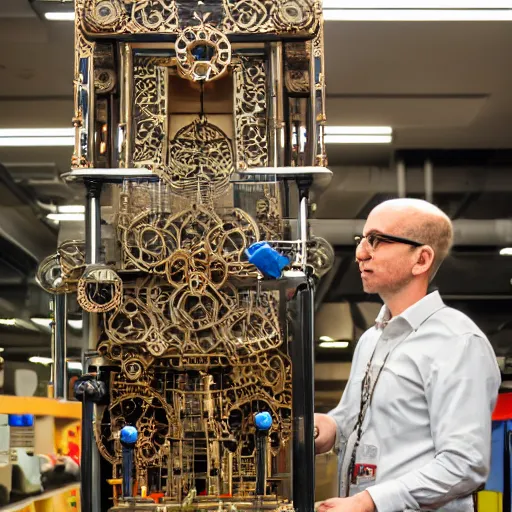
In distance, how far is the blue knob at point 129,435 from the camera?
3.80 m

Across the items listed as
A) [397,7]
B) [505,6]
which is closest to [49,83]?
[397,7]

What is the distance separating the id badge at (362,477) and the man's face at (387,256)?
59 centimetres

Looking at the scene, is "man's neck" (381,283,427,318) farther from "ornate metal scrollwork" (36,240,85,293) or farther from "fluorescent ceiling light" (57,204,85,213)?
"fluorescent ceiling light" (57,204,85,213)

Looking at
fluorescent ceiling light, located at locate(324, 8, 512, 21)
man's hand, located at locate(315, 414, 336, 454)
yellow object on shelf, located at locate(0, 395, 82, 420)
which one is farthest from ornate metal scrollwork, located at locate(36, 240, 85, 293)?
fluorescent ceiling light, located at locate(324, 8, 512, 21)

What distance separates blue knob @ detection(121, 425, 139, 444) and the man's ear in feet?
3.95

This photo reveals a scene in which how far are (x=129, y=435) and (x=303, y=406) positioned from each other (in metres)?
0.65

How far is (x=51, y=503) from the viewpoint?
15.6 feet

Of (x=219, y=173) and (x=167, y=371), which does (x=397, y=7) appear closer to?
(x=219, y=173)

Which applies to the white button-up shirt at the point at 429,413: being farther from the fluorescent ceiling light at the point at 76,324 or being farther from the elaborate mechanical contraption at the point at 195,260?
the fluorescent ceiling light at the point at 76,324

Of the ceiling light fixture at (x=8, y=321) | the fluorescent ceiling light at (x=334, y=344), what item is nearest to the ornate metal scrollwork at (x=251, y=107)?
the fluorescent ceiling light at (x=334, y=344)

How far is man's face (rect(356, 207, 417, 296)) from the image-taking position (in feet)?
11.3

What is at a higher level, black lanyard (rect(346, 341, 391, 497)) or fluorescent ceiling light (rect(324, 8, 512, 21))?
fluorescent ceiling light (rect(324, 8, 512, 21))

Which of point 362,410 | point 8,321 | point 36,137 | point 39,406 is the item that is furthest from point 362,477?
point 36,137

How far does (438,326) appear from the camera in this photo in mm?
3344
